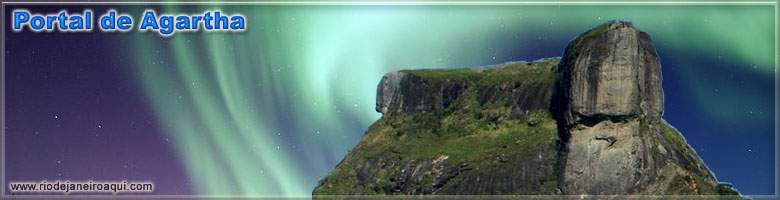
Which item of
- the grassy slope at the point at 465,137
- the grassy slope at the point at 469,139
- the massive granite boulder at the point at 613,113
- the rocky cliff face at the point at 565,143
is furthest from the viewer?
the grassy slope at the point at 465,137

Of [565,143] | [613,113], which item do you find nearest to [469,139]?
[565,143]

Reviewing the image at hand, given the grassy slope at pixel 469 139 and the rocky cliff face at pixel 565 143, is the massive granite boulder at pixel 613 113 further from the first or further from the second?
the grassy slope at pixel 469 139

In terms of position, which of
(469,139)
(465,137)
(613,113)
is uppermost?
(613,113)

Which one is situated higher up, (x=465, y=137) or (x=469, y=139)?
(x=465, y=137)

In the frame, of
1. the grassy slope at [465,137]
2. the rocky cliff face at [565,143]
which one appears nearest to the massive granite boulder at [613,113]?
the rocky cliff face at [565,143]

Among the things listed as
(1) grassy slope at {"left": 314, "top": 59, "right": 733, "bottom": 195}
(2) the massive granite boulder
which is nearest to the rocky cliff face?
(2) the massive granite boulder

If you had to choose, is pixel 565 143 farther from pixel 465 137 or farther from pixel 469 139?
pixel 465 137

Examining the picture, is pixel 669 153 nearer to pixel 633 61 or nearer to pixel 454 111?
pixel 633 61

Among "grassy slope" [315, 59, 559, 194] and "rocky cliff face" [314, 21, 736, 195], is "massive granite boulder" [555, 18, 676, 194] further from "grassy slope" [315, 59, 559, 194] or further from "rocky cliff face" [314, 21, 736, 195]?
"grassy slope" [315, 59, 559, 194]

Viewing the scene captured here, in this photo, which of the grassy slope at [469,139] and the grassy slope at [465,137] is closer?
the grassy slope at [469,139]
